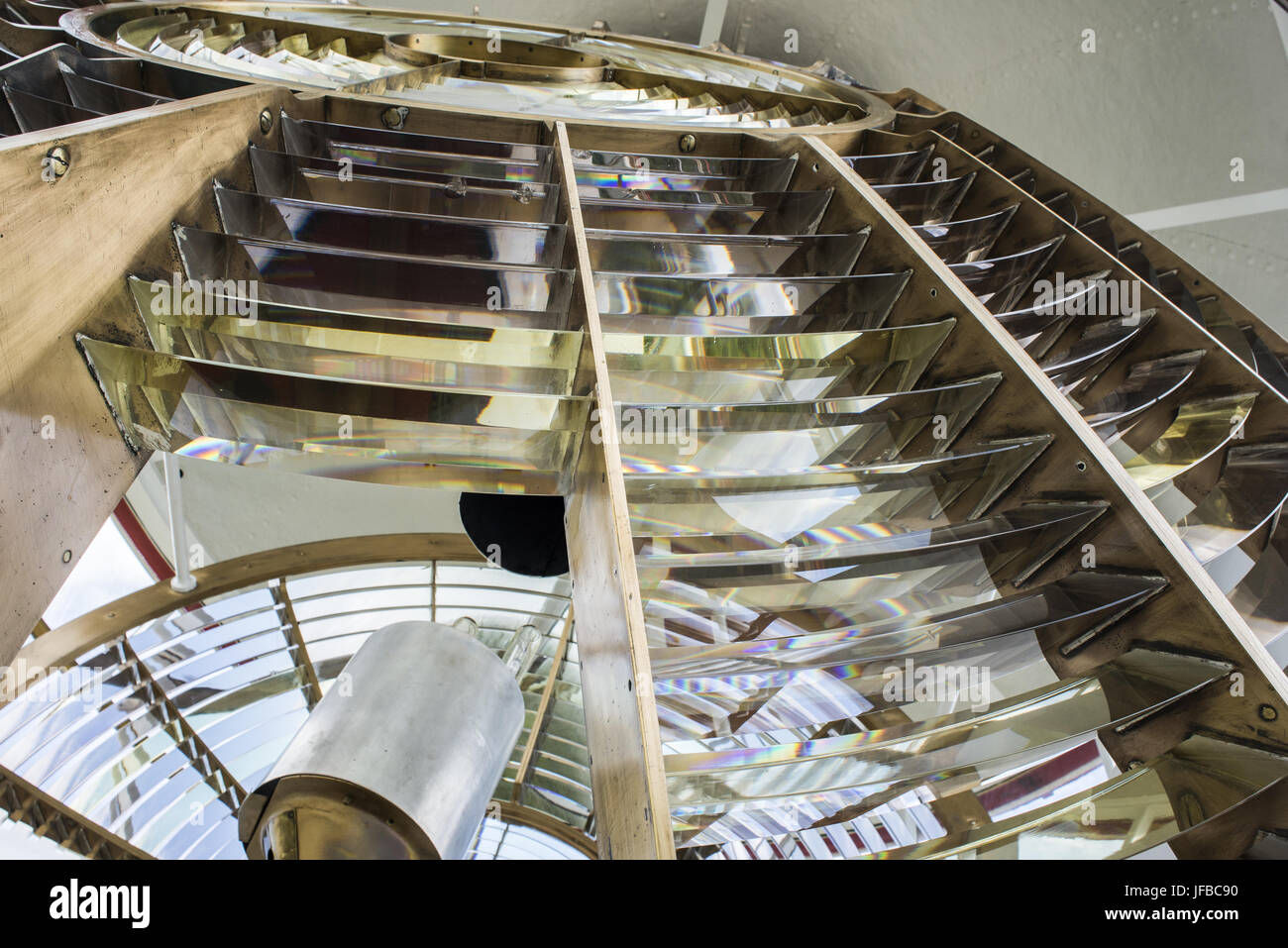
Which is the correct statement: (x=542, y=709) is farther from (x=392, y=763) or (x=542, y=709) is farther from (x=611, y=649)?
(x=611, y=649)

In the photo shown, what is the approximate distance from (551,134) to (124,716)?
2462 mm

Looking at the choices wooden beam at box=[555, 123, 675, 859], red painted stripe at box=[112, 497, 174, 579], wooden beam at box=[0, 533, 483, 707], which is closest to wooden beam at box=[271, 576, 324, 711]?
wooden beam at box=[0, 533, 483, 707]

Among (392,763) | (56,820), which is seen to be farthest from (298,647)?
(392,763)

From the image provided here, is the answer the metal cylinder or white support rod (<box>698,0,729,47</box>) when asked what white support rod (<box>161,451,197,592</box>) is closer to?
the metal cylinder

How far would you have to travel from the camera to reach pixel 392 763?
155cm

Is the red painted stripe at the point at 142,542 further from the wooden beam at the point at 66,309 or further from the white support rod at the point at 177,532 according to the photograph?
the wooden beam at the point at 66,309

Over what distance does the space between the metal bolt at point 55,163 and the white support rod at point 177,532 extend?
1.95 metres

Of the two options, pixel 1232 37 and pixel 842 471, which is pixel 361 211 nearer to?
pixel 842 471

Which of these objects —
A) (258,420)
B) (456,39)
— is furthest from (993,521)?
(456,39)

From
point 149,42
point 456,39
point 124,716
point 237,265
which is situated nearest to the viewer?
point 237,265

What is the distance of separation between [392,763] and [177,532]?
184 cm

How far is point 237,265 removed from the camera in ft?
4.07

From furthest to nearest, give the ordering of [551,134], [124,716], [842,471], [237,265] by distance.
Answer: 1. [124,716]
2. [551,134]
3. [237,265]
4. [842,471]

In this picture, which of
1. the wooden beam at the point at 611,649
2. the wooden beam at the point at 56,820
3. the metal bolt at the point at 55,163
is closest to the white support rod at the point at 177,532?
the wooden beam at the point at 56,820
